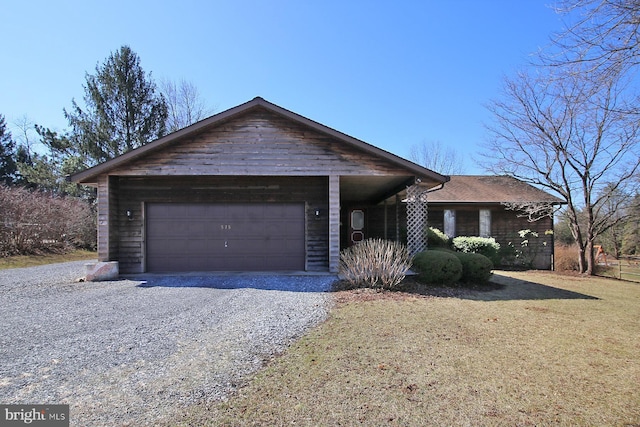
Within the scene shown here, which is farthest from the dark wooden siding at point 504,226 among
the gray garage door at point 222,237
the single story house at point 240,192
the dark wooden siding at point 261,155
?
the gray garage door at point 222,237

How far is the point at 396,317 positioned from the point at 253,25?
9.56 m

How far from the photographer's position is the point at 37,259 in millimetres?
14914

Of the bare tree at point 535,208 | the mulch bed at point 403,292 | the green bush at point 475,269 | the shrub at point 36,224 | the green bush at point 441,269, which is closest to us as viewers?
the mulch bed at point 403,292

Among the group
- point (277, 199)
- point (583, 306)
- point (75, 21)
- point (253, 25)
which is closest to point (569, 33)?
point (583, 306)

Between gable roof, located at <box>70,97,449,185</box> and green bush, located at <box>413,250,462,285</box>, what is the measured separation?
2336 mm

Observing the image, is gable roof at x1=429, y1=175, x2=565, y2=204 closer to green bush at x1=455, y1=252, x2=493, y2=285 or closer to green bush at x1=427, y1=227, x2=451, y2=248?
green bush at x1=427, y1=227, x2=451, y2=248

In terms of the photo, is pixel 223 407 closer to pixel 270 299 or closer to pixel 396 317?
pixel 396 317

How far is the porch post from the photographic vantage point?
9.35 metres

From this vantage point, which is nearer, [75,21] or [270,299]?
[270,299]

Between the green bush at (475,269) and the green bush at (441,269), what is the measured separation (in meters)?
0.62

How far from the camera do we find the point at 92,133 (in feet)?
76.5

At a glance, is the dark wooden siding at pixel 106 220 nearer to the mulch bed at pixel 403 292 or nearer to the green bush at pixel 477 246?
the mulch bed at pixel 403 292

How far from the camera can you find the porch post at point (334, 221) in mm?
9352

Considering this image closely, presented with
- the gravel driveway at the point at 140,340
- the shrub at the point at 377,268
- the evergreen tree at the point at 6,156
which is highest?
the evergreen tree at the point at 6,156
